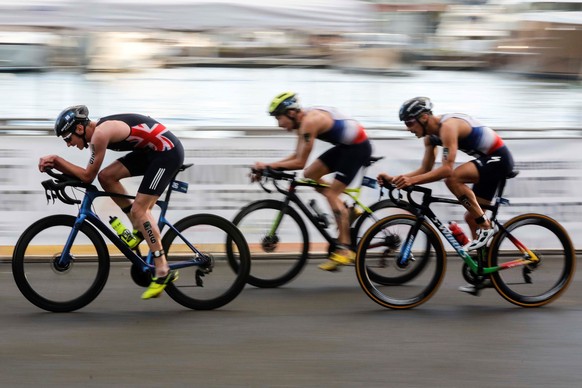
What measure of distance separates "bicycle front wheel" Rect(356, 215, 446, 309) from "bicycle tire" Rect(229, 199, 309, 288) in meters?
0.78

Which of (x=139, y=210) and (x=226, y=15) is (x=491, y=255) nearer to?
(x=139, y=210)

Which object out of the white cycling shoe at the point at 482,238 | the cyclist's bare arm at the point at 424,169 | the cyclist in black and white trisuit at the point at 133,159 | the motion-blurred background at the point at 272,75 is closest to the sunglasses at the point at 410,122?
the cyclist's bare arm at the point at 424,169

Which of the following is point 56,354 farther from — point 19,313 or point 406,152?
point 406,152

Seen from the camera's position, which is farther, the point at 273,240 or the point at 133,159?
the point at 273,240

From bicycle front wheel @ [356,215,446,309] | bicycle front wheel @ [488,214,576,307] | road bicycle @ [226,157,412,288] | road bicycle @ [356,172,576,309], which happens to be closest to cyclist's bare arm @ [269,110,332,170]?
road bicycle @ [226,157,412,288]

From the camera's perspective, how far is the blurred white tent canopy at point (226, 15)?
33.4 feet

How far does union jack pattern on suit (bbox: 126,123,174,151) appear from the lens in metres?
6.73

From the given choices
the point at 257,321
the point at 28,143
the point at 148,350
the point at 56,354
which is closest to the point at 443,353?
the point at 257,321

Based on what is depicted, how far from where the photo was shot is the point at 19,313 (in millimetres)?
6848

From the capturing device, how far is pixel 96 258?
22.2 ft

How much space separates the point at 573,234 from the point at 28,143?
18.9 ft

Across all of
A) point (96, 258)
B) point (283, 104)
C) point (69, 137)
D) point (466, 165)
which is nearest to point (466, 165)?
point (466, 165)

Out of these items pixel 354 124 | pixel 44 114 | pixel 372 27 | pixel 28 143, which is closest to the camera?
pixel 354 124

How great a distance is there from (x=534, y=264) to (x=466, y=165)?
941 mm
